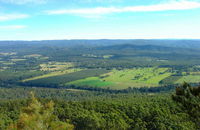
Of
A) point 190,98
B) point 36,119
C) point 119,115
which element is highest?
point 36,119

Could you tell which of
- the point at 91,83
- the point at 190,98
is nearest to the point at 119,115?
the point at 190,98

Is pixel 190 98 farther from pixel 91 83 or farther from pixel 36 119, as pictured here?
pixel 91 83

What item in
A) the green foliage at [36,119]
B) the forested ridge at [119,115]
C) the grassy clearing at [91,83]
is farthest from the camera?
the grassy clearing at [91,83]

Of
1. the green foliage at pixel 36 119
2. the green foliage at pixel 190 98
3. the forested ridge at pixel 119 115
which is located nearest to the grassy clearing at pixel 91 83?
the forested ridge at pixel 119 115

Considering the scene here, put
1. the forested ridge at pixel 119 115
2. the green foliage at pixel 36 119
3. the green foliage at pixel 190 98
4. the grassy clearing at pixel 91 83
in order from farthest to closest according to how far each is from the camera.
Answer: the grassy clearing at pixel 91 83 → the green foliage at pixel 190 98 → the forested ridge at pixel 119 115 → the green foliage at pixel 36 119

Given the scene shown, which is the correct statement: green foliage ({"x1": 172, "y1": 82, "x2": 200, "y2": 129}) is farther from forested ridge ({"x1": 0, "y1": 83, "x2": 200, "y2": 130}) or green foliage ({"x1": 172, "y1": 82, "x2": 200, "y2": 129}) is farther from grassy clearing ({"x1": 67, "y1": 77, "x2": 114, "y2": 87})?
grassy clearing ({"x1": 67, "y1": 77, "x2": 114, "y2": 87})

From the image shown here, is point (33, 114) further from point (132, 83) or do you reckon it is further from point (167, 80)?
point (167, 80)

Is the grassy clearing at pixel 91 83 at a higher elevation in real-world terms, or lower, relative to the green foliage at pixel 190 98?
lower

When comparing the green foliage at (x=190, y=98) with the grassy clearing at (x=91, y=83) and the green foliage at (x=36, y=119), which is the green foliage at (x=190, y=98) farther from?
the grassy clearing at (x=91, y=83)

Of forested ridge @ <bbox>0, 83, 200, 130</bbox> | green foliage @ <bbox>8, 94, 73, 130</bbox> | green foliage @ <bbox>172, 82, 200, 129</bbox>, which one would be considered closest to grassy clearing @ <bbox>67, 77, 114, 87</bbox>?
forested ridge @ <bbox>0, 83, 200, 130</bbox>

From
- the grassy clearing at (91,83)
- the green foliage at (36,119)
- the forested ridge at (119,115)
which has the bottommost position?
→ the grassy clearing at (91,83)

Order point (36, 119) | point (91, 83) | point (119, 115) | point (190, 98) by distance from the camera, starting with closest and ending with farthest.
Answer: point (36, 119)
point (190, 98)
point (119, 115)
point (91, 83)

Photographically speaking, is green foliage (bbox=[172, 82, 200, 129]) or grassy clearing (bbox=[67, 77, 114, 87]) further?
grassy clearing (bbox=[67, 77, 114, 87])
